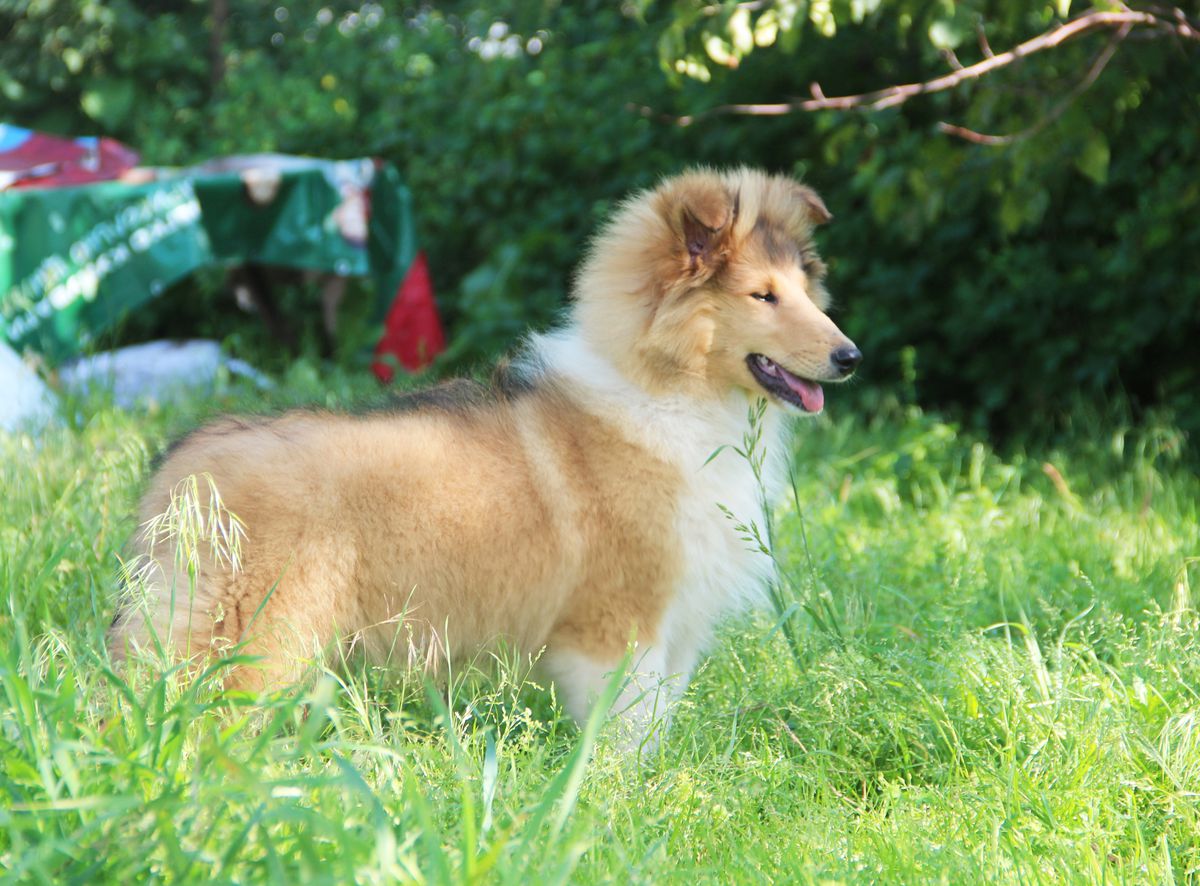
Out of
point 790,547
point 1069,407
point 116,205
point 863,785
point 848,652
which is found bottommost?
point 1069,407

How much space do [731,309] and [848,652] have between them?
3.05ft

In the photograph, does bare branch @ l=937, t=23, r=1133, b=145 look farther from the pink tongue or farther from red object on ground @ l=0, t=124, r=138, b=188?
red object on ground @ l=0, t=124, r=138, b=188

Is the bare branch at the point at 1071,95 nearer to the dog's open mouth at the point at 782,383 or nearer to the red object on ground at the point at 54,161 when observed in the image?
the dog's open mouth at the point at 782,383

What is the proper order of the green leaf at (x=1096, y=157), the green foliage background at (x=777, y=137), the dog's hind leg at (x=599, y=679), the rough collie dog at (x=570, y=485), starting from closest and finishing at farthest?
the rough collie dog at (x=570, y=485), the dog's hind leg at (x=599, y=679), the green leaf at (x=1096, y=157), the green foliage background at (x=777, y=137)

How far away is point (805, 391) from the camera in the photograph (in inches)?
126

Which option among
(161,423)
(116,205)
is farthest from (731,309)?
(116,205)

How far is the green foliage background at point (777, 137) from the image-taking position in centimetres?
530

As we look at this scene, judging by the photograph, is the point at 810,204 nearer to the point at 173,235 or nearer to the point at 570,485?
the point at 570,485

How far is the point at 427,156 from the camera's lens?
9.84 metres

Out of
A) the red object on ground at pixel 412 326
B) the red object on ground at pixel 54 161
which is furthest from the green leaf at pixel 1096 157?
the red object on ground at pixel 54 161

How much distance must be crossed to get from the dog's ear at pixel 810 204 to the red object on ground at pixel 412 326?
4.47m

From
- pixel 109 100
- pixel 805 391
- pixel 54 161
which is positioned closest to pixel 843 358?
pixel 805 391


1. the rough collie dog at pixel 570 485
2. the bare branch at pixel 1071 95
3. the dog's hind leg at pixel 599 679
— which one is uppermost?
the bare branch at pixel 1071 95

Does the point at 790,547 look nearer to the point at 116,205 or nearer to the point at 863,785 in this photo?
the point at 863,785
